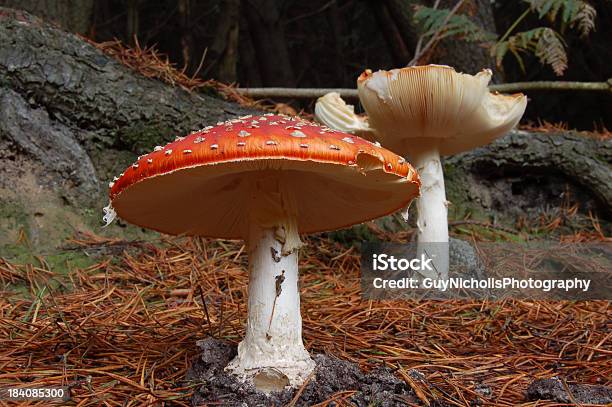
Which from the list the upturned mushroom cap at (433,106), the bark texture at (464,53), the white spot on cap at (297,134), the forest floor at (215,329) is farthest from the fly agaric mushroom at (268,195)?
the bark texture at (464,53)

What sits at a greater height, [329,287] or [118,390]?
[329,287]

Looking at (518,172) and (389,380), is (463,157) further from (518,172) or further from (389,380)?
(389,380)

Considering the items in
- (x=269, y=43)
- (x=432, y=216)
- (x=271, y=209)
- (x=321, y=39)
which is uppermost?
(x=321, y=39)

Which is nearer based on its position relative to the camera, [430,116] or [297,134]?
[297,134]

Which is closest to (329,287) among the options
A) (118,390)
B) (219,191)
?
(219,191)

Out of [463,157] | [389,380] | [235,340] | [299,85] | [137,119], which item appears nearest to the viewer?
[389,380]

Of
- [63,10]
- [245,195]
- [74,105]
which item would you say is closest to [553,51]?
[245,195]

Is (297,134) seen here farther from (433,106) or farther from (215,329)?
(433,106)
